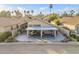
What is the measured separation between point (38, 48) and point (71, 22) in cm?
71

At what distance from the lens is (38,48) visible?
14.8 feet

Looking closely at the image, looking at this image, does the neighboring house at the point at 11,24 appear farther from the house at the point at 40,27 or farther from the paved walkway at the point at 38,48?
the paved walkway at the point at 38,48

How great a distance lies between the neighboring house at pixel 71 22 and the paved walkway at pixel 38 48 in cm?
27

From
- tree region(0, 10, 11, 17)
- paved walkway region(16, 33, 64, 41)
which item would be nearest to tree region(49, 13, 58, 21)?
Result: paved walkway region(16, 33, 64, 41)

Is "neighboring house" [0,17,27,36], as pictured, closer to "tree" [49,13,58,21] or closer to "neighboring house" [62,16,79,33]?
"tree" [49,13,58,21]

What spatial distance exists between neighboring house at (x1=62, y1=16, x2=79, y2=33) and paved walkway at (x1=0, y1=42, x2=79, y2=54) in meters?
0.27

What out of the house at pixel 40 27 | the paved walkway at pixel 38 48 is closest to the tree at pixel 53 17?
the house at pixel 40 27

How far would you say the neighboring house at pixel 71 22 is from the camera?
4.51 metres

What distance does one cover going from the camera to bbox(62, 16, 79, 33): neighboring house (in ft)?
14.8
